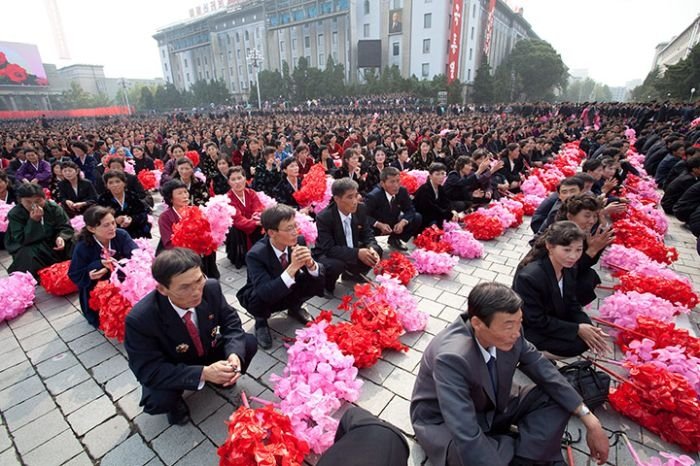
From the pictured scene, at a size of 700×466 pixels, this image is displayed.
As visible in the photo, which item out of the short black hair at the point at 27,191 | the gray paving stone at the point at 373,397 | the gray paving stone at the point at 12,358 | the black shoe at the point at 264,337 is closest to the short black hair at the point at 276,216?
the black shoe at the point at 264,337

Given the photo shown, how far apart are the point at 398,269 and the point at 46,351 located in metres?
4.23

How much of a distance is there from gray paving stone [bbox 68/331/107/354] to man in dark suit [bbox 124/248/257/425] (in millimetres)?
1753

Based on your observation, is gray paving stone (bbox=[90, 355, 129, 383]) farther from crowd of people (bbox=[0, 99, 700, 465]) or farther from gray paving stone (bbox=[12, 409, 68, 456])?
crowd of people (bbox=[0, 99, 700, 465])

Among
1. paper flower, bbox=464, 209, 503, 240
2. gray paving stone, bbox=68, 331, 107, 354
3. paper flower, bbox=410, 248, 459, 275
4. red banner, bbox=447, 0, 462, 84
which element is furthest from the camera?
red banner, bbox=447, 0, 462, 84

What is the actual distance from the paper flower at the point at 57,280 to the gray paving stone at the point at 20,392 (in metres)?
1.64

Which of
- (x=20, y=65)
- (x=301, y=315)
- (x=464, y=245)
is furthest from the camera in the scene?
(x=20, y=65)

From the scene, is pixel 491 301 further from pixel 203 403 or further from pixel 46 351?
pixel 46 351

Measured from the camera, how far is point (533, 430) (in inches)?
85.1

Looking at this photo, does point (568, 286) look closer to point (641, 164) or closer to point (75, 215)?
point (75, 215)

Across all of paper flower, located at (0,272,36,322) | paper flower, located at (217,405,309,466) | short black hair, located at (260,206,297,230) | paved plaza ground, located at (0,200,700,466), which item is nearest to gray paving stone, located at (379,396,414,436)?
paved plaza ground, located at (0,200,700,466)

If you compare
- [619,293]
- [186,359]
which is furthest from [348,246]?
[619,293]

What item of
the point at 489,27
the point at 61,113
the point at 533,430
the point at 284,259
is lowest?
the point at 533,430

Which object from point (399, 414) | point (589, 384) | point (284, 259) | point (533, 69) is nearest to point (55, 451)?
point (284, 259)

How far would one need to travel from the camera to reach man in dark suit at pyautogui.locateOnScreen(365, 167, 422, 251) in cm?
557
